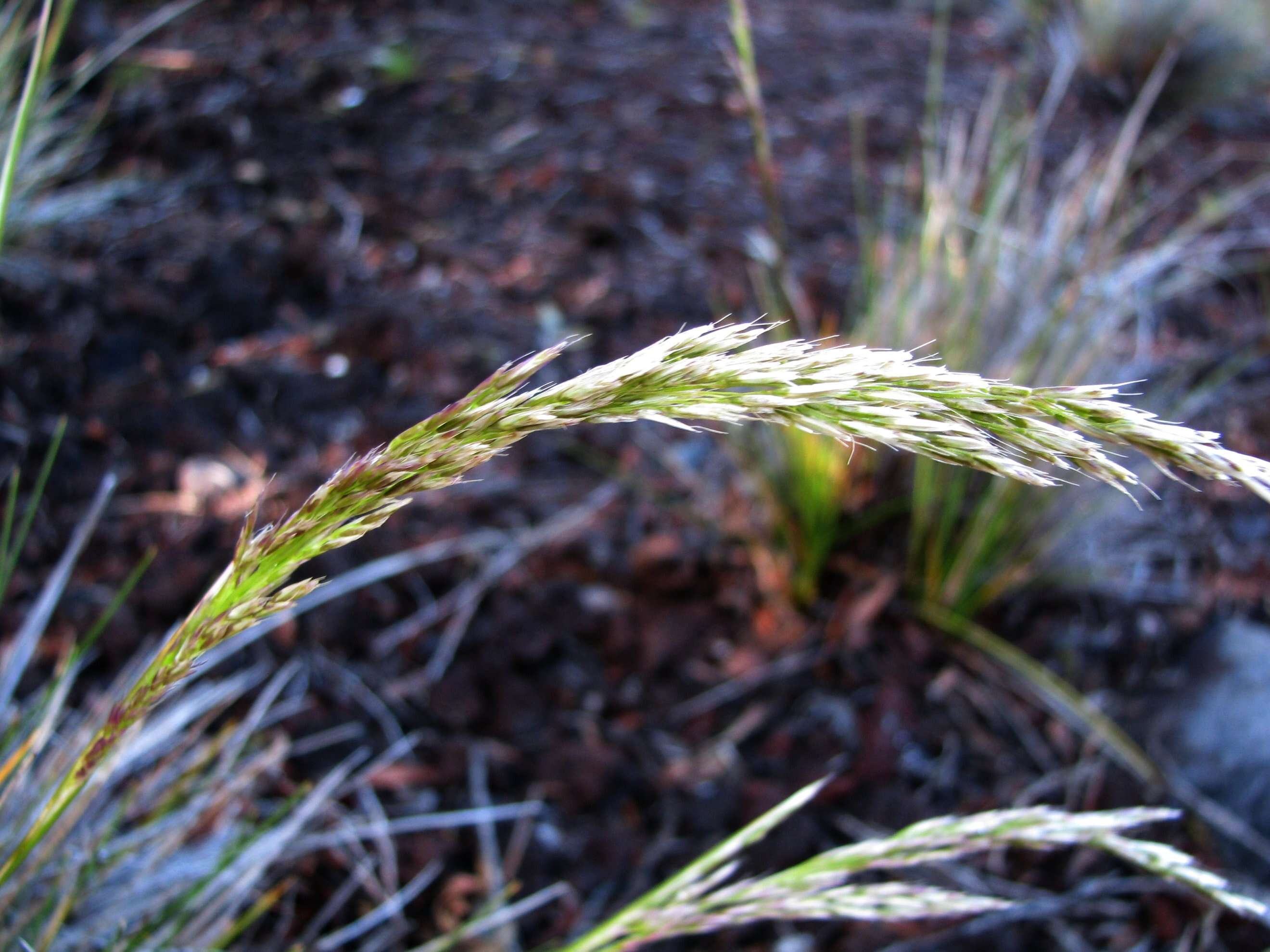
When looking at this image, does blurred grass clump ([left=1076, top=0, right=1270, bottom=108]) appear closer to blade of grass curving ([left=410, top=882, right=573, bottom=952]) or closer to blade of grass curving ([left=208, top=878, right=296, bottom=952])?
blade of grass curving ([left=410, top=882, right=573, bottom=952])

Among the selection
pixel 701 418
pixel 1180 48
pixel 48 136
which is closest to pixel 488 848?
pixel 701 418

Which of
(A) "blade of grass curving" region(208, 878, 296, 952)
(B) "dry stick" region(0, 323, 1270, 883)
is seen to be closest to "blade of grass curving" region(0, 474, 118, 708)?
(A) "blade of grass curving" region(208, 878, 296, 952)

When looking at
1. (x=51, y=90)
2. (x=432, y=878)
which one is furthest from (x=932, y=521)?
(x=51, y=90)

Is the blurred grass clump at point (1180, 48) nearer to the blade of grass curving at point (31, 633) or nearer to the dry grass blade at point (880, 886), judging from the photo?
the dry grass blade at point (880, 886)

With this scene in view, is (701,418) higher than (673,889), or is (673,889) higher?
(701,418)

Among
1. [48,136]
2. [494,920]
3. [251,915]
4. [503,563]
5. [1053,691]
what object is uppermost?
[48,136]

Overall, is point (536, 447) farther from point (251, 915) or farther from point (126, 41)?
point (251, 915)

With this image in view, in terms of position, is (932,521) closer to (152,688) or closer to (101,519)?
(152,688)
